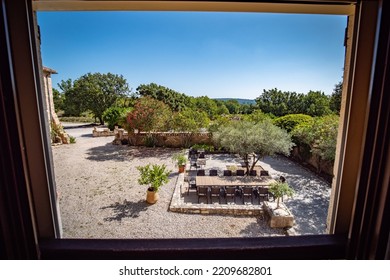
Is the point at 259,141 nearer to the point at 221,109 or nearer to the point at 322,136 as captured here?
the point at 322,136

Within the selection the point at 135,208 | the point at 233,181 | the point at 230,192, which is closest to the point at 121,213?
the point at 135,208

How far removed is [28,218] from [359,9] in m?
2.31

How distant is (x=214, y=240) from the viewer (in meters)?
1.46

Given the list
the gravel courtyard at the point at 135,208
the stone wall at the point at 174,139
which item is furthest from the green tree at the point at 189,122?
the gravel courtyard at the point at 135,208

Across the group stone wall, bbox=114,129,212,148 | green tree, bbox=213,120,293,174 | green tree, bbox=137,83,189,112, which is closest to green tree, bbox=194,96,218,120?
green tree, bbox=137,83,189,112

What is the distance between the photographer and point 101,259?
1362 mm

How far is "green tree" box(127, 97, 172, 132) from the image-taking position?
12.0 meters

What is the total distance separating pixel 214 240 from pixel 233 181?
5.23 meters

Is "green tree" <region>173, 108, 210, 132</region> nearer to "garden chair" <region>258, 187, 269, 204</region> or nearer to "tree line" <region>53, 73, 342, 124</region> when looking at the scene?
"garden chair" <region>258, 187, 269, 204</region>

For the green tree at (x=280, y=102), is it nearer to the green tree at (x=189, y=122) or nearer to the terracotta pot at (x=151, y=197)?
the green tree at (x=189, y=122)

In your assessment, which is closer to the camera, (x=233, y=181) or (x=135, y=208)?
(x=135, y=208)
